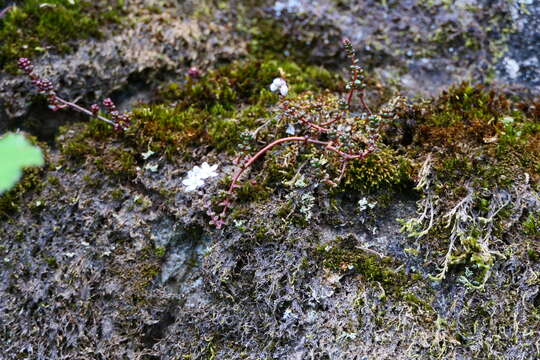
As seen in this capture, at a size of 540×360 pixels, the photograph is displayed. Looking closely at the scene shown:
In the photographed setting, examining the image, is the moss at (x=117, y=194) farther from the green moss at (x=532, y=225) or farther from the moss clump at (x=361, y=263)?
the green moss at (x=532, y=225)

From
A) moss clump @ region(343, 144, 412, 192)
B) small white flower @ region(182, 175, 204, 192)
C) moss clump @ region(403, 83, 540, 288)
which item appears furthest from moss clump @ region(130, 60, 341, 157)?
moss clump @ region(403, 83, 540, 288)

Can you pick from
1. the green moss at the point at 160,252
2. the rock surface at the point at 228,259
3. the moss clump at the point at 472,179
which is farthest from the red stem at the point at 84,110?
the moss clump at the point at 472,179

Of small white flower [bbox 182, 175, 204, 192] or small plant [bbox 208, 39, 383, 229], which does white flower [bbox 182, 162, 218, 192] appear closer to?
small white flower [bbox 182, 175, 204, 192]

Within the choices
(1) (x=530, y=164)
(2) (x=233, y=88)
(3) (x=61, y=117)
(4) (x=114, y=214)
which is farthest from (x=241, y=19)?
(1) (x=530, y=164)

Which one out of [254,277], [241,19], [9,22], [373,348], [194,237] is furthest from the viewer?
[241,19]

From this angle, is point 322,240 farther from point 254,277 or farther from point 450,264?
point 450,264

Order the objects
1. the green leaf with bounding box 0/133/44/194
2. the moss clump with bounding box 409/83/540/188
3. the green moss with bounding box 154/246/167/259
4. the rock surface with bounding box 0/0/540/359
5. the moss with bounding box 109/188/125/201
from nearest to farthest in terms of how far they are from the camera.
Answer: the green leaf with bounding box 0/133/44/194 → the rock surface with bounding box 0/0/540/359 → the moss clump with bounding box 409/83/540/188 → the green moss with bounding box 154/246/167/259 → the moss with bounding box 109/188/125/201
